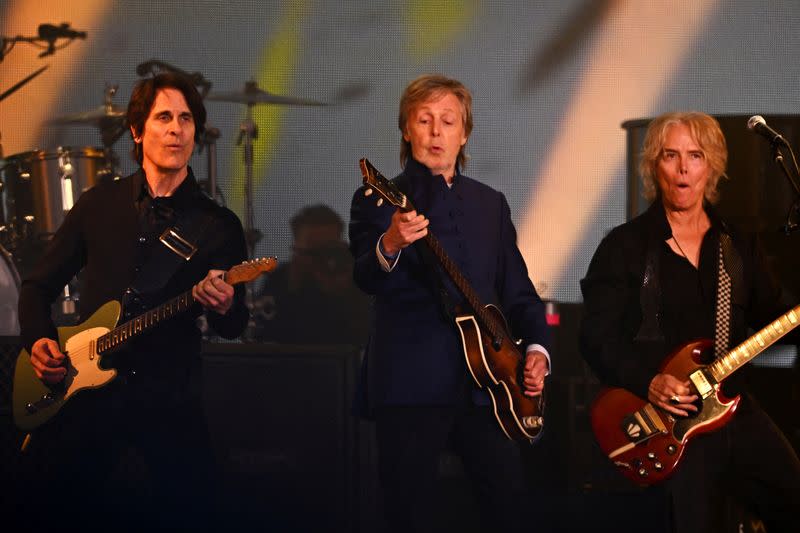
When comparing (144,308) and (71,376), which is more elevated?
(144,308)

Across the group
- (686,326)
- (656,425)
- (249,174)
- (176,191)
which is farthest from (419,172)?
(249,174)

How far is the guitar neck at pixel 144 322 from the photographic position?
10.1 feet

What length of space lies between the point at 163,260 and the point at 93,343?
0.34 metres

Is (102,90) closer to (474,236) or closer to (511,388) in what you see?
(474,236)

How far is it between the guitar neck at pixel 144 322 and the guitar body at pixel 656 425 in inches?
52.9

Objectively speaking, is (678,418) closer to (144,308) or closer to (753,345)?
(753,345)

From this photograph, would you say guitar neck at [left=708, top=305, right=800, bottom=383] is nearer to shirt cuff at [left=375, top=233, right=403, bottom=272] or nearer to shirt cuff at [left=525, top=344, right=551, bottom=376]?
shirt cuff at [left=525, top=344, right=551, bottom=376]

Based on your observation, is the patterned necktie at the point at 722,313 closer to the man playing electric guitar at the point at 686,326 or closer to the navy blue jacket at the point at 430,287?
the man playing electric guitar at the point at 686,326

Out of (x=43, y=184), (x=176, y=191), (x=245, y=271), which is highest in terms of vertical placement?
(x=176, y=191)

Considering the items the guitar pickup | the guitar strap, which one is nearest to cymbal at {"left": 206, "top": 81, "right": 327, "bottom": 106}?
the guitar strap

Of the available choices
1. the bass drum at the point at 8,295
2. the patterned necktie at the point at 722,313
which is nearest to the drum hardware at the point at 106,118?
the bass drum at the point at 8,295

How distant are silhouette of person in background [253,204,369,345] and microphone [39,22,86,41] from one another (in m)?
1.31

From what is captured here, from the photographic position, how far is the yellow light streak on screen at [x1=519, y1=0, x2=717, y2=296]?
4.43 meters

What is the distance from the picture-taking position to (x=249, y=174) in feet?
15.1
